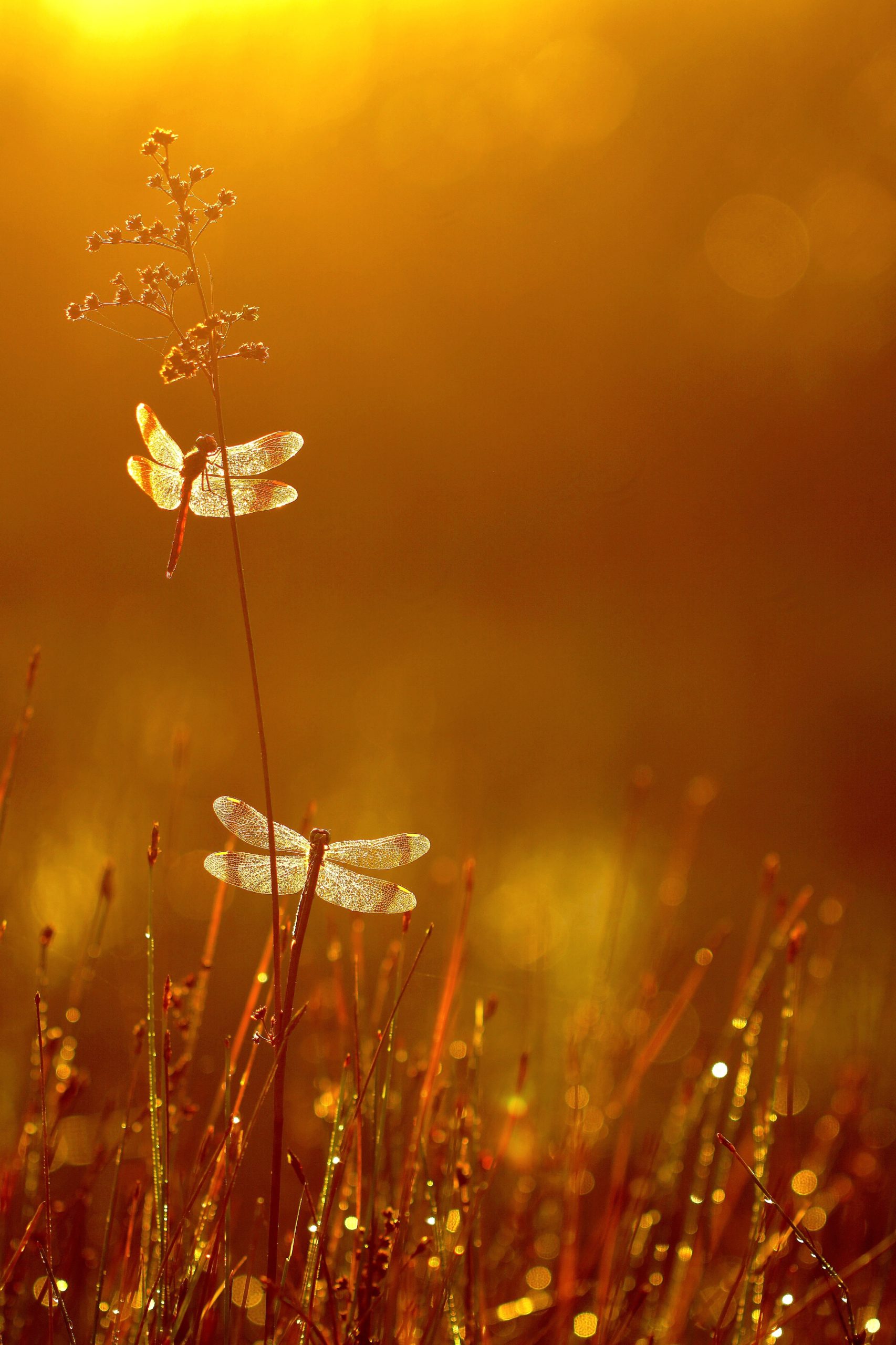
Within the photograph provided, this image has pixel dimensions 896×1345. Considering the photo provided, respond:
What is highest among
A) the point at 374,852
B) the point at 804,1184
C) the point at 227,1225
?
the point at 374,852

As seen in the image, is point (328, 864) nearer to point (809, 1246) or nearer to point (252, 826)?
point (252, 826)

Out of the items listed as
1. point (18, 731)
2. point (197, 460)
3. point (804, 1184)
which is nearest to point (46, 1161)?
point (18, 731)

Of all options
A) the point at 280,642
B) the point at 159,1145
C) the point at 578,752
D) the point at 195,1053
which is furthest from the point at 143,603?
the point at 159,1145

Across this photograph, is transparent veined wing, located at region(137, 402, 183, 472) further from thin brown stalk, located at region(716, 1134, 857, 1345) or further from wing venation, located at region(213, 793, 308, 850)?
thin brown stalk, located at region(716, 1134, 857, 1345)

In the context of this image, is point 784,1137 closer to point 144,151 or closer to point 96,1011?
point 96,1011

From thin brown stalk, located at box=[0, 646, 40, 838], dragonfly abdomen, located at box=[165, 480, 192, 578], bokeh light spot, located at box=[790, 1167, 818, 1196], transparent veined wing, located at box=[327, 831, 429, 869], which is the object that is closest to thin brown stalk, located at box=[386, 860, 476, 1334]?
transparent veined wing, located at box=[327, 831, 429, 869]

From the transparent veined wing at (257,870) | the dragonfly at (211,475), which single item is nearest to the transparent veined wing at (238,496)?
the dragonfly at (211,475)
